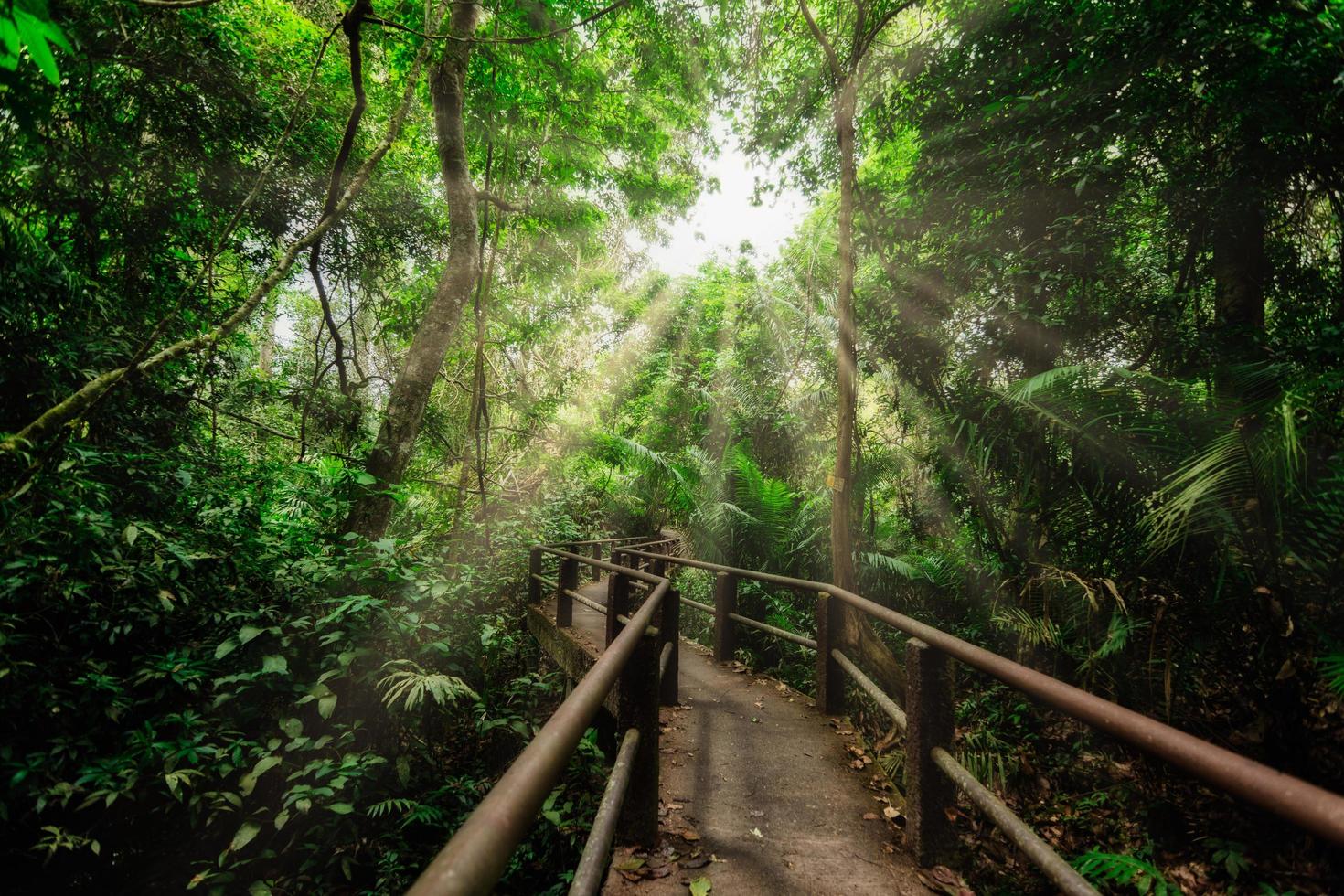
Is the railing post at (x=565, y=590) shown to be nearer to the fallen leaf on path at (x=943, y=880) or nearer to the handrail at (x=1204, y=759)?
the fallen leaf on path at (x=943, y=880)

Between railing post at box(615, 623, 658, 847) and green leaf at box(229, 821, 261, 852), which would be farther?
green leaf at box(229, 821, 261, 852)

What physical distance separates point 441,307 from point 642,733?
5124mm

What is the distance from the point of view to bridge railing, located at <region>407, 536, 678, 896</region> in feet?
1.85

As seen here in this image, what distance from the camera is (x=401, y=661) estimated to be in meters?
3.79

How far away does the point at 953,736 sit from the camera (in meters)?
1.95

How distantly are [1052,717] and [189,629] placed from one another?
751cm

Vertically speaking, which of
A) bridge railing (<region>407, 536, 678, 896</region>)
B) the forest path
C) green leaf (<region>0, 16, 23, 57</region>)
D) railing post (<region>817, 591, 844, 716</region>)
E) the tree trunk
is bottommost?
the forest path

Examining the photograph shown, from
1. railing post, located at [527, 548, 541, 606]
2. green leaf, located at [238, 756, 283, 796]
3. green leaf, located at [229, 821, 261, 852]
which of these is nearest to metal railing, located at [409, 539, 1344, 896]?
green leaf, located at [238, 756, 283, 796]

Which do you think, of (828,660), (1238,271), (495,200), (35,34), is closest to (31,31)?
(35,34)

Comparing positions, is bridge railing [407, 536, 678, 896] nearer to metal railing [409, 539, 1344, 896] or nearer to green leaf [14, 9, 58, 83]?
metal railing [409, 539, 1344, 896]

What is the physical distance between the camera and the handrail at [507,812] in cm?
54

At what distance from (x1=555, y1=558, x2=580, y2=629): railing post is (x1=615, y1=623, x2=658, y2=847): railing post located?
145 inches

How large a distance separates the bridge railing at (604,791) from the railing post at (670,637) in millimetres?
96

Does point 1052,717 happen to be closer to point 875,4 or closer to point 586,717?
point 586,717
